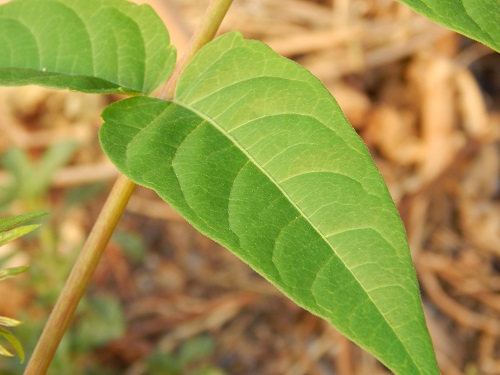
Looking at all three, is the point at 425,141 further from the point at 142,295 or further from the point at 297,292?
the point at 297,292

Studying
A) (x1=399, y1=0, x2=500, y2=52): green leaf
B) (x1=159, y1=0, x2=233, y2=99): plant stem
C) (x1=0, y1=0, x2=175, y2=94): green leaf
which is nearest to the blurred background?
(x1=0, y1=0, x2=175, y2=94): green leaf

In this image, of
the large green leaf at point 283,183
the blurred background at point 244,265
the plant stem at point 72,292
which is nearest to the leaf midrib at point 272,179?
the large green leaf at point 283,183

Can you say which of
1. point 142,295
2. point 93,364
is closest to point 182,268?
point 142,295

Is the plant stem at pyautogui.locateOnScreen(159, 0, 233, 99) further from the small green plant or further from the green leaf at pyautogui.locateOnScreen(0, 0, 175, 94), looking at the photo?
the small green plant

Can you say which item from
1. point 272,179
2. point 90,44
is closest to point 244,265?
point 90,44

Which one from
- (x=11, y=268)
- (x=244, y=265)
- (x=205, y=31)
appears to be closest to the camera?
(x=11, y=268)

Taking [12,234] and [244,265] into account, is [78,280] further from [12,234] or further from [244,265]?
[244,265]
